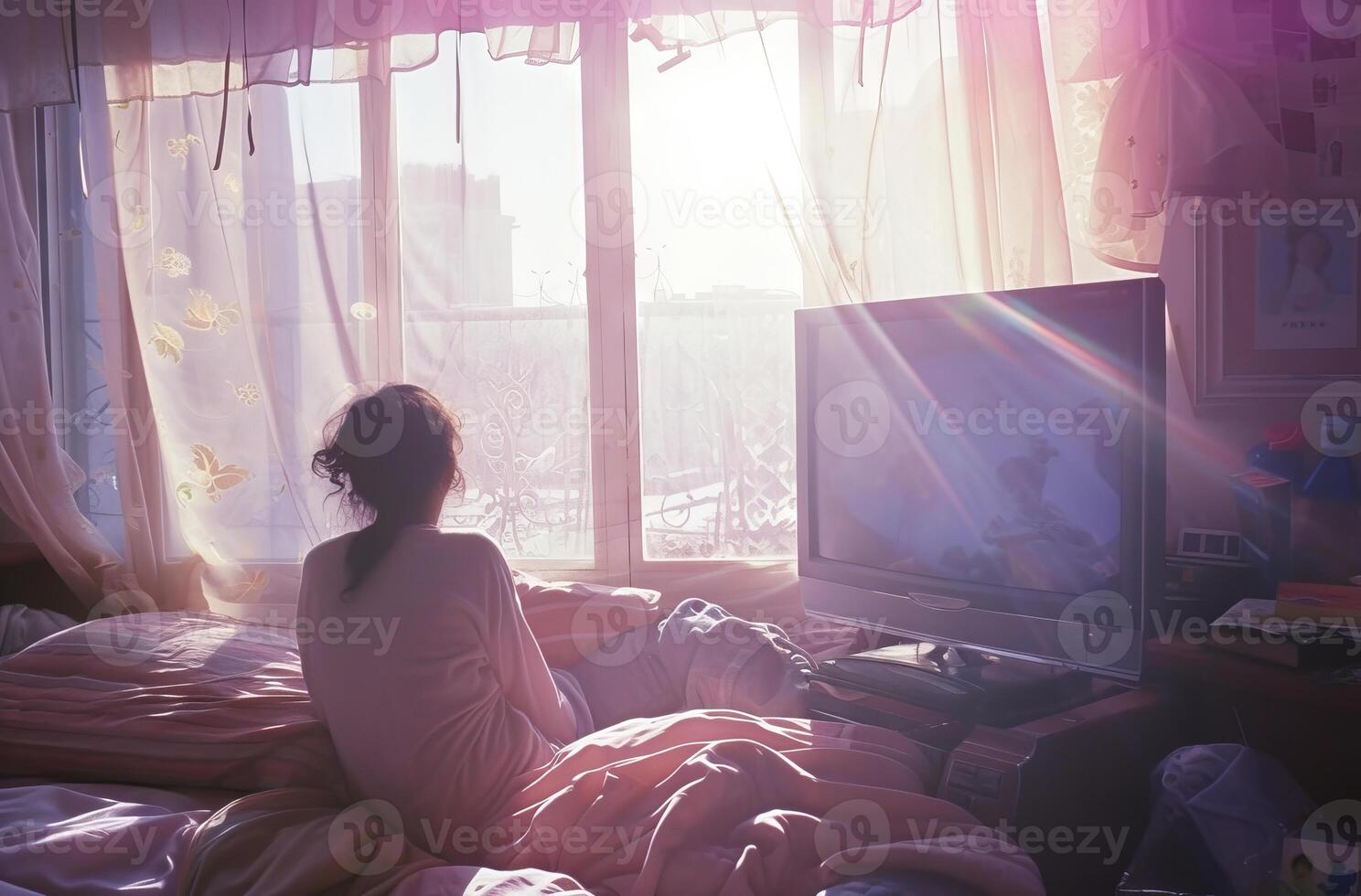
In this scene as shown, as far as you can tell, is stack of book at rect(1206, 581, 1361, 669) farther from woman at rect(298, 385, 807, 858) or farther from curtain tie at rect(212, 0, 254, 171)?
curtain tie at rect(212, 0, 254, 171)

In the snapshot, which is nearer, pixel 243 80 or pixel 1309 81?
pixel 1309 81

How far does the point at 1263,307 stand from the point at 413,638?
1703mm

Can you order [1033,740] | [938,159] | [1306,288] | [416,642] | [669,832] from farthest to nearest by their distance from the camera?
[938,159], [1306,288], [416,642], [1033,740], [669,832]

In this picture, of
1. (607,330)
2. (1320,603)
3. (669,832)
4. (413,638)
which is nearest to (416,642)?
(413,638)

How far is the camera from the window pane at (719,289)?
95.4 inches

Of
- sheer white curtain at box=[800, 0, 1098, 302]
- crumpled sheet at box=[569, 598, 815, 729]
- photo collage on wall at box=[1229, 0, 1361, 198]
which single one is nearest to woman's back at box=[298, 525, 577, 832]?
crumpled sheet at box=[569, 598, 815, 729]

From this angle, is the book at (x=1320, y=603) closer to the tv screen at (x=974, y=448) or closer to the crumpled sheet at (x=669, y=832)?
the tv screen at (x=974, y=448)

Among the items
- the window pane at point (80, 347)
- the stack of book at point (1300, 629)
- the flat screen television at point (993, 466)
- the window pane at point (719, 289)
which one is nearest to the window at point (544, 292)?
the window pane at point (719, 289)

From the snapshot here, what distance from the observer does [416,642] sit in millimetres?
1465

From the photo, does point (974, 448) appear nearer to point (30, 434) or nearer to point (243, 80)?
point (243, 80)

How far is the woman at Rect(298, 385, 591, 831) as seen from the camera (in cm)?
147

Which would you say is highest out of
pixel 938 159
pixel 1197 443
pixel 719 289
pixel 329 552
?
pixel 938 159

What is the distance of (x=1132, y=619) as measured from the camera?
143cm

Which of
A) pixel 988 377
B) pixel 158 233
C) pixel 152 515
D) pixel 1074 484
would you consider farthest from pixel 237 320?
pixel 1074 484
